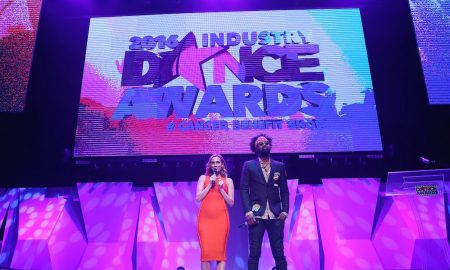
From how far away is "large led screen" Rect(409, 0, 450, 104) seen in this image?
4688mm

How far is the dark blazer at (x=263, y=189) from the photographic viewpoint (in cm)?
300

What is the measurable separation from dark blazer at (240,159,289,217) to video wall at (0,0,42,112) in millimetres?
3572

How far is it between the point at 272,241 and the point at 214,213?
0.59 m

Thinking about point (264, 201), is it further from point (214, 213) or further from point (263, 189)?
point (214, 213)

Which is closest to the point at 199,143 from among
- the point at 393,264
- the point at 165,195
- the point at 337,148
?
the point at 165,195

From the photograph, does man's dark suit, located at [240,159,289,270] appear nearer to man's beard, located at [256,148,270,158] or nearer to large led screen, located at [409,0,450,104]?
man's beard, located at [256,148,270,158]

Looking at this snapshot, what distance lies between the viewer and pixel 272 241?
9.66ft

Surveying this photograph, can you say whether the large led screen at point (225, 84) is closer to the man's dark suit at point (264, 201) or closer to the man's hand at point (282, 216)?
the man's dark suit at point (264, 201)

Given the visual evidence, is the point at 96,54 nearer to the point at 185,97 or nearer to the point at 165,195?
the point at 185,97

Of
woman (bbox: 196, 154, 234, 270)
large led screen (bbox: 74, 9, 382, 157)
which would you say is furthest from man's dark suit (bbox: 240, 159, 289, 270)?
large led screen (bbox: 74, 9, 382, 157)

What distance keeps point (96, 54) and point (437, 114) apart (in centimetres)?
495

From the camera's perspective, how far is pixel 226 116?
177 inches

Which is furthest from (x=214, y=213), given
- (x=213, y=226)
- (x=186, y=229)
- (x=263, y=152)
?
(x=186, y=229)

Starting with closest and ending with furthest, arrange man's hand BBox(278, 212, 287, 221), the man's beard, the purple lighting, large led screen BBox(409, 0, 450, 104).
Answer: man's hand BBox(278, 212, 287, 221)
the man's beard
the purple lighting
large led screen BBox(409, 0, 450, 104)
